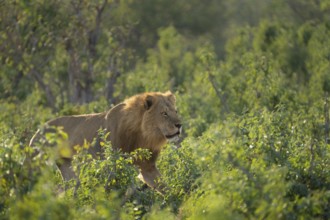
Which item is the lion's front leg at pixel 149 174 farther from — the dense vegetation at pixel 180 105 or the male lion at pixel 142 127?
the dense vegetation at pixel 180 105

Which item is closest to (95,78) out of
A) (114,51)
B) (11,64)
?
(114,51)

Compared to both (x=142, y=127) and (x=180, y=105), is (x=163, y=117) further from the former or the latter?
(x=180, y=105)

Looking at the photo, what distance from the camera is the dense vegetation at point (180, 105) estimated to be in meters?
5.71

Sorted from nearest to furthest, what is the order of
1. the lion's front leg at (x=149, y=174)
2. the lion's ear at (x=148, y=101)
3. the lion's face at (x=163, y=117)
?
1. the lion's front leg at (x=149, y=174)
2. the lion's face at (x=163, y=117)
3. the lion's ear at (x=148, y=101)

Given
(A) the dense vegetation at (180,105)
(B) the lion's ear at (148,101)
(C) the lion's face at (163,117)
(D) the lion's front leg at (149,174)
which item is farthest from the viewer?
(B) the lion's ear at (148,101)

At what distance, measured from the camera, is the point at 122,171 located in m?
7.47

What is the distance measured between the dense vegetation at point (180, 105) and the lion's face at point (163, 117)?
213 millimetres

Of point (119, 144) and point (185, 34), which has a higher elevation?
point (119, 144)

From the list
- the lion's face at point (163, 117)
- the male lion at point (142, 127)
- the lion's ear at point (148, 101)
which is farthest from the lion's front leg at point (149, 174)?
the lion's ear at point (148, 101)

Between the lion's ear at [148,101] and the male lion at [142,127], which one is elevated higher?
the lion's ear at [148,101]

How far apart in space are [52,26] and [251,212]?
10798mm

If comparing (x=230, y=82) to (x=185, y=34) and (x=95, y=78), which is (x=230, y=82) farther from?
(x=185, y=34)

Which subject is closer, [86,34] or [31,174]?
A: [31,174]

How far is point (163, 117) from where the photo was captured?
29.2ft
